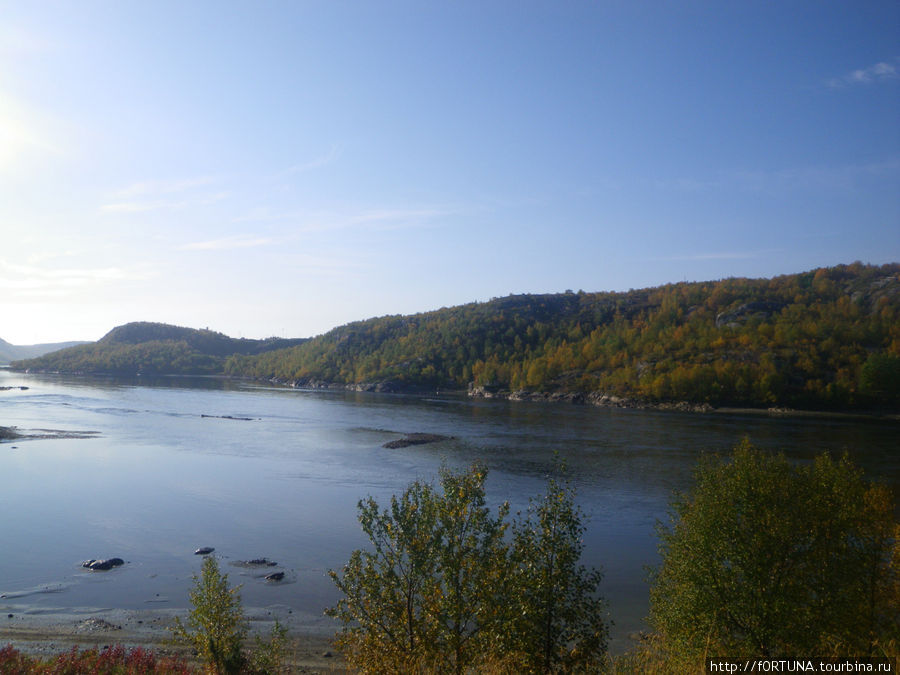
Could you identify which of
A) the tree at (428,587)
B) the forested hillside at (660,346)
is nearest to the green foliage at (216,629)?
the tree at (428,587)

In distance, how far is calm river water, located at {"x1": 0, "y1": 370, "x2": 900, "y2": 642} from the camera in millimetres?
18688

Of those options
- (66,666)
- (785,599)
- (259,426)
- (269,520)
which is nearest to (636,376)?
(259,426)

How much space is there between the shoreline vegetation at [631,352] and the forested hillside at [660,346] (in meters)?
0.30

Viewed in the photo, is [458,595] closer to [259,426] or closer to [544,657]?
[544,657]

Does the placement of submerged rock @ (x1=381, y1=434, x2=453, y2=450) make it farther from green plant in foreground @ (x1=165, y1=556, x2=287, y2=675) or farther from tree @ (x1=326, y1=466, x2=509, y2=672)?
tree @ (x1=326, y1=466, x2=509, y2=672)

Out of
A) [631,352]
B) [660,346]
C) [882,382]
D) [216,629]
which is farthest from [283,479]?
[631,352]

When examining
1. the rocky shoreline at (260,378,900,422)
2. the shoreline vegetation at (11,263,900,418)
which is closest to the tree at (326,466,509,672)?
the rocky shoreline at (260,378,900,422)

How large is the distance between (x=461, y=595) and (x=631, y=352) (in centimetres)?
10861

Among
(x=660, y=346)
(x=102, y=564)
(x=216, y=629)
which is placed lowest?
(x=102, y=564)

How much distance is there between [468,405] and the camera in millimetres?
88750

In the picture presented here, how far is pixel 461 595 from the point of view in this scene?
924cm

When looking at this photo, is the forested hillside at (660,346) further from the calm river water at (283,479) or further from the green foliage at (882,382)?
the calm river water at (283,479)

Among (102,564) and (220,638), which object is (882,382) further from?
(220,638)

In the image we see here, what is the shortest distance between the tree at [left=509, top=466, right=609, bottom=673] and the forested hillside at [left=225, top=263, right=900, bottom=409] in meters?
82.7
